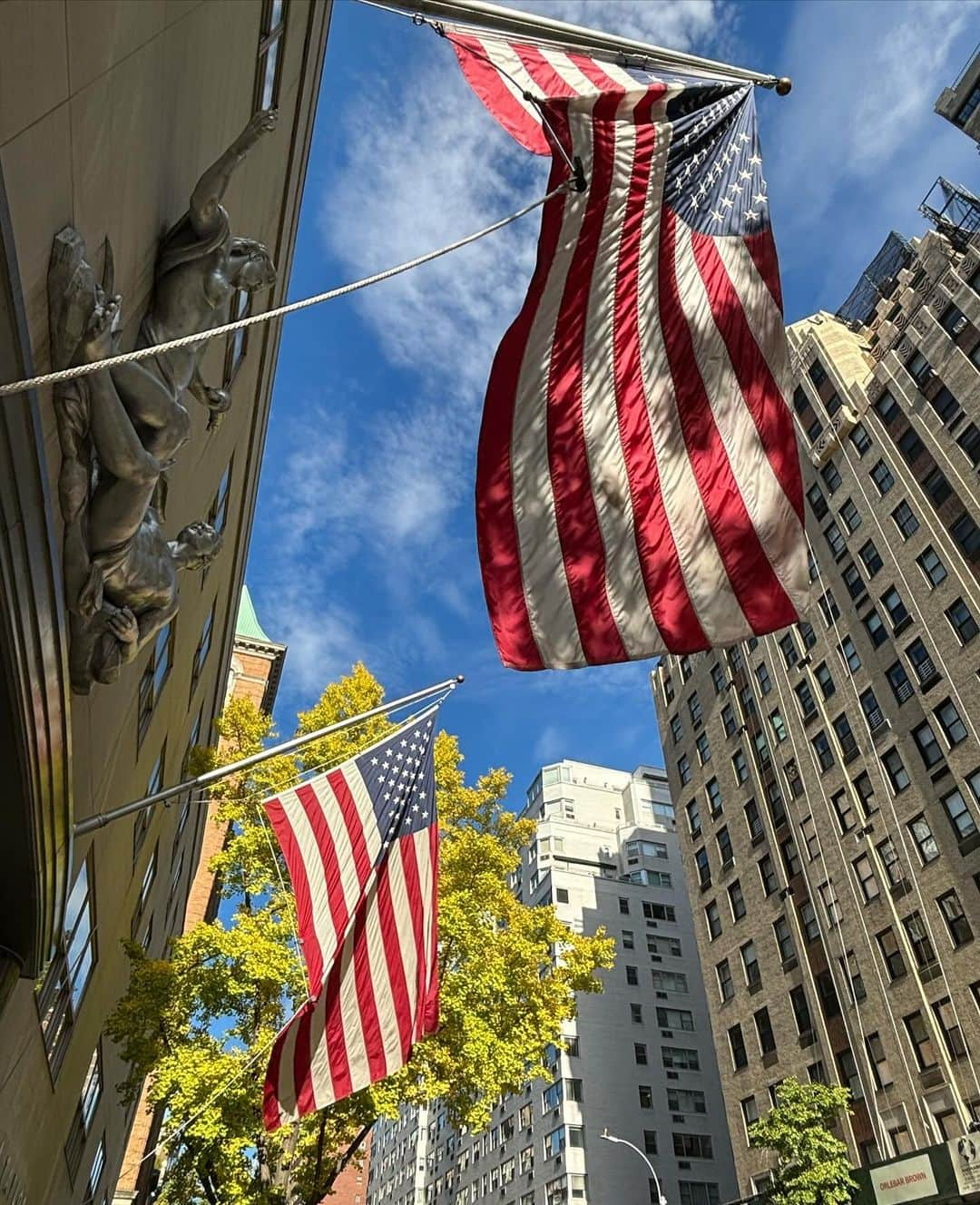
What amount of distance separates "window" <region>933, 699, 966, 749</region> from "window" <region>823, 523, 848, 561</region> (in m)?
10.4

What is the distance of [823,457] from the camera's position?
44.7m

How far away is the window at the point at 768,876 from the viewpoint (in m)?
40.2

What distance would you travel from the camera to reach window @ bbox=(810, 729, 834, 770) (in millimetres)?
38844

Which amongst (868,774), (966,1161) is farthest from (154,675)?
(868,774)

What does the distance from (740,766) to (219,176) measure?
4304 cm

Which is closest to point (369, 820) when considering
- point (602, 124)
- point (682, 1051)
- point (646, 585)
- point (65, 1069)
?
point (646, 585)

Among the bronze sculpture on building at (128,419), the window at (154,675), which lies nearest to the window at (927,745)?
the window at (154,675)

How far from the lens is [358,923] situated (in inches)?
409

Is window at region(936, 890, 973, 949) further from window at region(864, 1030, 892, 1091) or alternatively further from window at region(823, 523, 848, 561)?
window at region(823, 523, 848, 561)

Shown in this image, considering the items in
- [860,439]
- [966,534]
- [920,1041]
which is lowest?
[920,1041]

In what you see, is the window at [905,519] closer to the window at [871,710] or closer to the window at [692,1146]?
the window at [871,710]

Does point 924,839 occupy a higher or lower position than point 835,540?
lower

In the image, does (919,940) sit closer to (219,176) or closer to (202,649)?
(202,649)

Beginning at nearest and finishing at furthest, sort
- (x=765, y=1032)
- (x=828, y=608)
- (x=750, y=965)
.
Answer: (x=765, y=1032) < (x=750, y=965) < (x=828, y=608)
